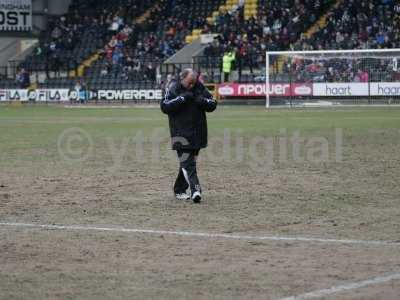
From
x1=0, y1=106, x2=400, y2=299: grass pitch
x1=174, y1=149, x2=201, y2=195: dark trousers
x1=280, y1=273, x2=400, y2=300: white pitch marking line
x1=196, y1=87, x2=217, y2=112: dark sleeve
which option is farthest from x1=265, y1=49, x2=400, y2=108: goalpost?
x1=280, y1=273, x2=400, y2=300: white pitch marking line

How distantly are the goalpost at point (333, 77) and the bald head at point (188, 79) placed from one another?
29970 mm

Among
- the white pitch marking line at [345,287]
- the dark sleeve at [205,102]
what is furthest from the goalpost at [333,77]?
the white pitch marking line at [345,287]

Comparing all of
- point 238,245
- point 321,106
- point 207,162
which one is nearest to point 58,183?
point 207,162

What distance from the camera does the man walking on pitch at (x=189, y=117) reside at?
12.5 metres

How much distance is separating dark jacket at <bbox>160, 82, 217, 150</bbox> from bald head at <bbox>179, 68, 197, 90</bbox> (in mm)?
58

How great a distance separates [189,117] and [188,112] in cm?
7

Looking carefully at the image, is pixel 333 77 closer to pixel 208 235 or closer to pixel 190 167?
pixel 190 167

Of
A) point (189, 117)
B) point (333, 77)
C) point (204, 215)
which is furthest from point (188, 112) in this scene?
point (333, 77)

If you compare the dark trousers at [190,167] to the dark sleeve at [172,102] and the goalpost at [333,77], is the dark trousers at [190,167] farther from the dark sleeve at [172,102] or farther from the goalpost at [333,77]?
the goalpost at [333,77]

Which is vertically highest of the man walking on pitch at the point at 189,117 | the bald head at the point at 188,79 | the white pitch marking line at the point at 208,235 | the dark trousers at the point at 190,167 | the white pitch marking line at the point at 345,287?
the bald head at the point at 188,79

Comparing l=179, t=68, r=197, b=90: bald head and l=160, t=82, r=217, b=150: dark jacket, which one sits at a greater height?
l=179, t=68, r=197, b=90: bald head

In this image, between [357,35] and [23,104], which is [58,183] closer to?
[357,35]

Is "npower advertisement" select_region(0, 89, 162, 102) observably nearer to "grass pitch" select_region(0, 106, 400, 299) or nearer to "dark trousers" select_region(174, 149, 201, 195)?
"grass pitch" select_region(0, 106, 400, 299)

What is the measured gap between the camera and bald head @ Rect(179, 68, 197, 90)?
12.5 metres
